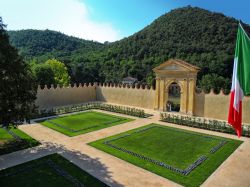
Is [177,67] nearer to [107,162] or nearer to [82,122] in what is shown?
[82,122]

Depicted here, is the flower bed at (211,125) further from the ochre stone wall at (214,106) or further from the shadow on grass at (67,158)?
the shadow on grass at (67,158)

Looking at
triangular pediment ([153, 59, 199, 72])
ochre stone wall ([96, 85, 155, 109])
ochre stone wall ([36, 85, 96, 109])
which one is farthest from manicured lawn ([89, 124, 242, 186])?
ochre stone wall ([36, 85, 96, 109])

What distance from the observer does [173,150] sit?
587 inches

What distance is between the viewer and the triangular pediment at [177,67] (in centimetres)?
2558

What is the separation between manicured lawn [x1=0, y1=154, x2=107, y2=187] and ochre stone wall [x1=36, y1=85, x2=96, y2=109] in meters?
19.5

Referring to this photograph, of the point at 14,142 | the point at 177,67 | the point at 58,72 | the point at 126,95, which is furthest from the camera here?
the point at 58,72

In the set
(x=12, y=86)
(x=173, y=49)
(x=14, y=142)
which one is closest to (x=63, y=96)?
(x=14, y=142)

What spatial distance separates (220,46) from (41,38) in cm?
5773

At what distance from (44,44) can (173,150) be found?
239ft

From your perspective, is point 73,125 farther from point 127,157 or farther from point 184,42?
point 184,42

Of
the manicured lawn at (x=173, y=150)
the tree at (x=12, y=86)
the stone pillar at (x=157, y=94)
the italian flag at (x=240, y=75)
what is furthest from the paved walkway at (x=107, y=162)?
the stone pillar at (x=157, y=94)

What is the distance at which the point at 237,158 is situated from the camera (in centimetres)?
1372

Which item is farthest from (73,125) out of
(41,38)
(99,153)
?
(41,38)

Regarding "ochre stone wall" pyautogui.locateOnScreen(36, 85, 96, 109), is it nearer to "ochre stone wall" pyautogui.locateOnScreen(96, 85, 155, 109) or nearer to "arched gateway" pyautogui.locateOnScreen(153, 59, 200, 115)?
"ochre stone wall" pyautogui.locateOnScreen(96, 85, 155, 109)
